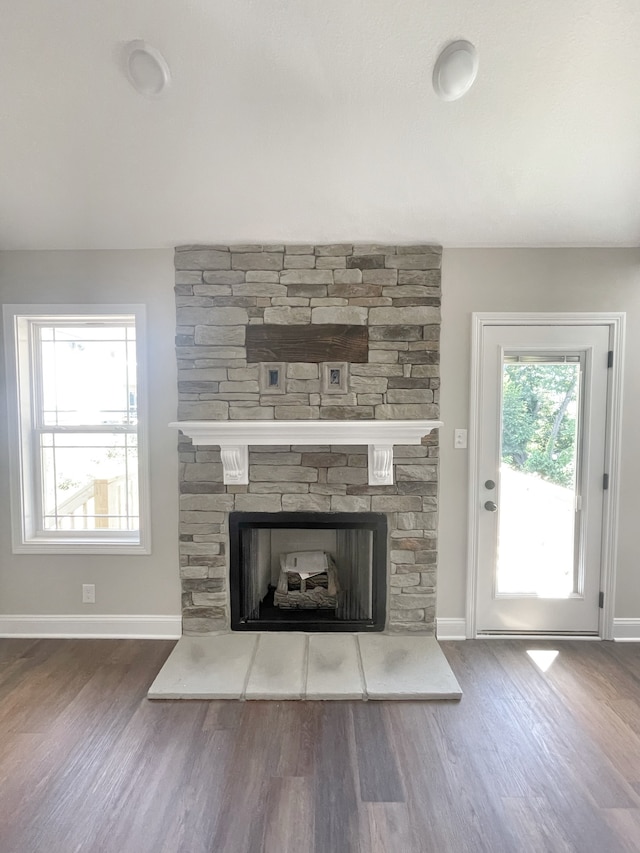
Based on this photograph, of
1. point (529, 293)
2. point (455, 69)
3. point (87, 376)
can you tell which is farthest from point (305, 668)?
point (455, 69)

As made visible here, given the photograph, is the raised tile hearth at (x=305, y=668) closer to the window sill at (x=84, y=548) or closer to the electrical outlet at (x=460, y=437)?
the window sill at (x=84, y=548)

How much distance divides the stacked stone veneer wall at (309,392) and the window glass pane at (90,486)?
1.51ft

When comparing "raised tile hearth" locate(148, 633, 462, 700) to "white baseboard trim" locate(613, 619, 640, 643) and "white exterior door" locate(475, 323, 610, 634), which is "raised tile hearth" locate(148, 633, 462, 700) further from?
"white baseboard trim" locate(613, 619, 640, 643)

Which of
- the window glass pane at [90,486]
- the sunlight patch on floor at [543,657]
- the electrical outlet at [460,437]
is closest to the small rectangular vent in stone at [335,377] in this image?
the electrical outlet at [460,437]

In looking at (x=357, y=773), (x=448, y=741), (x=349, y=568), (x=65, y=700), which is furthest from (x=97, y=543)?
(x=448, y=741)

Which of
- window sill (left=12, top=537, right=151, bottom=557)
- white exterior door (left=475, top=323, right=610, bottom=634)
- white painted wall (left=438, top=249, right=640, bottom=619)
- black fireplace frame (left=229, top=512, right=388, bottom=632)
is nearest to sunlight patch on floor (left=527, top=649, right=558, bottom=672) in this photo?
white exterior door (left=475, top=323, right=610, bottom=634)

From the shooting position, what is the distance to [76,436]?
2.92 meters

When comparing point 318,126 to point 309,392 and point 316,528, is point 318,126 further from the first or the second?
point 316,528

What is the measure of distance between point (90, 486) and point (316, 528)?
59.5 inches

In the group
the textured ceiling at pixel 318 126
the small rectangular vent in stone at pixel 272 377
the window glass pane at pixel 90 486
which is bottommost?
the window glass pane at pixel 90 486

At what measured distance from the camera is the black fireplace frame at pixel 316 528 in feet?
9.09

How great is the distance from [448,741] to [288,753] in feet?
2.33

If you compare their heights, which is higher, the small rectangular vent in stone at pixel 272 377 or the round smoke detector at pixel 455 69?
the round smoke detector at pixel 455 69

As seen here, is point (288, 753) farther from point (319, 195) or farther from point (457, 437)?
point (319, 195)
